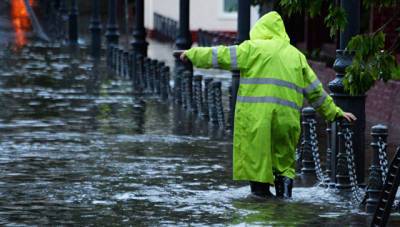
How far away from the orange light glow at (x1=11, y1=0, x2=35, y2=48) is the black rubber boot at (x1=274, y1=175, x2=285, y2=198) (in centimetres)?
3318

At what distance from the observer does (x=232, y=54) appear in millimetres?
12477

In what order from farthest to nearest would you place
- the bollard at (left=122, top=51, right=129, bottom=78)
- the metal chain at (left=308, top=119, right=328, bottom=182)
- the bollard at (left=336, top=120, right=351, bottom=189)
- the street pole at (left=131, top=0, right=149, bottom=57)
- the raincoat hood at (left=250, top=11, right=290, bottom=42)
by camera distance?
the street pole at (left=131, top=0, right=149, bottom=57) → the bollard at (left=122, top=51, right=129, bottom=78) → the metal chain at (left=308, top=119, right=328, bottom=182) → the bollard at (left=336, top=120, right=351, bottom=189) → the raincoat hood at (left=250, top=11, right=290, bottom=42)

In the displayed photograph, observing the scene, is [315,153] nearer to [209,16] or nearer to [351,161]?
[351,161]

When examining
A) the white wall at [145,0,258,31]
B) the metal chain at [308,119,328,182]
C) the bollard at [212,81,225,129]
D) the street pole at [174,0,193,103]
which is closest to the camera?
the metal chain at [308,119,328,182]

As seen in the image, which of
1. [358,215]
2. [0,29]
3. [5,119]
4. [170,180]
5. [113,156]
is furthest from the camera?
[0,29]

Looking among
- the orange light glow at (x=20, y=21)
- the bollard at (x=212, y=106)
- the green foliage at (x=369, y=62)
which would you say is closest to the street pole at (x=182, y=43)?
the bollard at (x=212, y=106)

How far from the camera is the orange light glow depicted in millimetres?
49094

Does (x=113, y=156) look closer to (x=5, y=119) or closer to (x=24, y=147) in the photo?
(x=24, y=147)

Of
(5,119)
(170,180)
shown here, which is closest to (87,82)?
(5,119)

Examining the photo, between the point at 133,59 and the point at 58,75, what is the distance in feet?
8.76

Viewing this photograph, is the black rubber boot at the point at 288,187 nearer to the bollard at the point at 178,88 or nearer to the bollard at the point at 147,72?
the bollard at the point at 178,88

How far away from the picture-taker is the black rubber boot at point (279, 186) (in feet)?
42.4

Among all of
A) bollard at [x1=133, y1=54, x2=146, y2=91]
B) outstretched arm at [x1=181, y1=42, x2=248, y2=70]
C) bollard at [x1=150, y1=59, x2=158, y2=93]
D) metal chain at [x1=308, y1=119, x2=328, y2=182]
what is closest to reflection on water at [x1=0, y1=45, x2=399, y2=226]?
metal chain at [x1=308, y1=119, x2=328, y2=182]

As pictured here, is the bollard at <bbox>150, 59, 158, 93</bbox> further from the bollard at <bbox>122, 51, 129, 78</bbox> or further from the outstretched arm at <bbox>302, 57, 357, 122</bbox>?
the outstretched arm at <bbox>302, 57, 357, 122</bbox>
